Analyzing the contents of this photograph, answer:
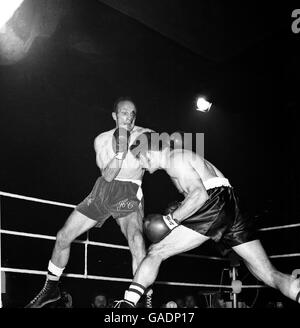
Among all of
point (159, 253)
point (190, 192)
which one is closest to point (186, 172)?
point (190, 192)

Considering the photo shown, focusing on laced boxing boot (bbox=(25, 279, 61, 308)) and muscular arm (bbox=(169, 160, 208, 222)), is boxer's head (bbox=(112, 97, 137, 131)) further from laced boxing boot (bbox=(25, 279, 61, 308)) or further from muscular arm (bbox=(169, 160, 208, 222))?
laced boxing boot (bbox=(25, 279, 61, 308))

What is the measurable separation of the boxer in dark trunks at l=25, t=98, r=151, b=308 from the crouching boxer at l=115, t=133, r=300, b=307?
0.52m

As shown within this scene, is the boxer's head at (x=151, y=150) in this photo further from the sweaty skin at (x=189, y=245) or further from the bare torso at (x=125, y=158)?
the bare torso at (x=125, y=158)

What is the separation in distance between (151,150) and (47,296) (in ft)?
4.11

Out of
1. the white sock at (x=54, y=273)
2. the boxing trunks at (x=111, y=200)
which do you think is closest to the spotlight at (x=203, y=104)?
the boxing trunks at (x=111, y=200)

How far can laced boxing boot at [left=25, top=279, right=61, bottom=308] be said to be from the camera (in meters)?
3.12

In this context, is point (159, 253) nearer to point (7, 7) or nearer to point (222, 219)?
point (222, 219)

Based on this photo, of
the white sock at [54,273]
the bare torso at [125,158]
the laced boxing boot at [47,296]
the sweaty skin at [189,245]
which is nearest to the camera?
the sweaty skin at [189,245]

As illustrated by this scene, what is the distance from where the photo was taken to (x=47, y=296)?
3.17 metres

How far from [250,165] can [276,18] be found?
2.24 m

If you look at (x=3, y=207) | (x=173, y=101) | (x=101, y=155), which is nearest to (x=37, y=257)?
(x=3, y=207)

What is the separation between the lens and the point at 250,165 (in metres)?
6.36

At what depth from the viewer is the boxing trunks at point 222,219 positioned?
2805 mm

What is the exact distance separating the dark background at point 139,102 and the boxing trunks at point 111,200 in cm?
159
